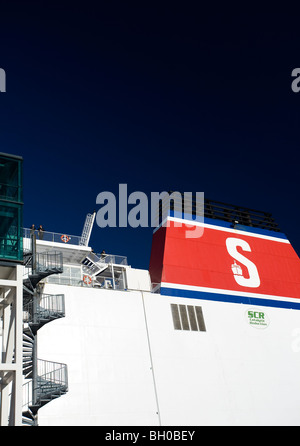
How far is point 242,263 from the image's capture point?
28547 mm

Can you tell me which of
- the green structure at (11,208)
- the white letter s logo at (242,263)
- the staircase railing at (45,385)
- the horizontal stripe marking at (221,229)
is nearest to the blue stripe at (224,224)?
the horizontal stripe marking at (221,229)

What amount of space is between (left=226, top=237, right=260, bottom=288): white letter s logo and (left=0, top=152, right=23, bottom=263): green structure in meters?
14.6

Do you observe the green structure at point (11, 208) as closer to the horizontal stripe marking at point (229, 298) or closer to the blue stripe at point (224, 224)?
the horizontal stripe marking at point (229, 298)

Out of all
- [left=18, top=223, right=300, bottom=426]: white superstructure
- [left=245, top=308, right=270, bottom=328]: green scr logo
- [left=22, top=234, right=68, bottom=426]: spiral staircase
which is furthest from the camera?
[left=245, top=308, right=270, bottom=328]: green scr logo

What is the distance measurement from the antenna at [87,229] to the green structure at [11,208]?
8.80 meters

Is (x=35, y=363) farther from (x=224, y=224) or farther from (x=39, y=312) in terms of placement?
(x=224, y=224)

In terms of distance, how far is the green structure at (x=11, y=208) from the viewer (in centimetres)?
1748

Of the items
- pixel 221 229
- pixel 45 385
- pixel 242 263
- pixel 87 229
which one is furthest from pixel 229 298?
pixel 45 385

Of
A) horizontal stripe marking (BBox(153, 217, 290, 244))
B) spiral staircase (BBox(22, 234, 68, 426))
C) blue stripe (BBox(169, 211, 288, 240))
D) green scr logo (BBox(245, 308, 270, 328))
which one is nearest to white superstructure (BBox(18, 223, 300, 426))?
green scr logo (BBox(245, 308, 270, 328))

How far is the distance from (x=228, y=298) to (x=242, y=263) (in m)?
3.07

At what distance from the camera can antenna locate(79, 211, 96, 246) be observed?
1061 inches

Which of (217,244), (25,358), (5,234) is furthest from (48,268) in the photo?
(217,244)

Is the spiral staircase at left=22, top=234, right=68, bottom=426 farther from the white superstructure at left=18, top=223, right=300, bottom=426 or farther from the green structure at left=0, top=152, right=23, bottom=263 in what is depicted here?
the green structure at left=0, top=152, right=23, bottom=263

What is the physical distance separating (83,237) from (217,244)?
8285mm
